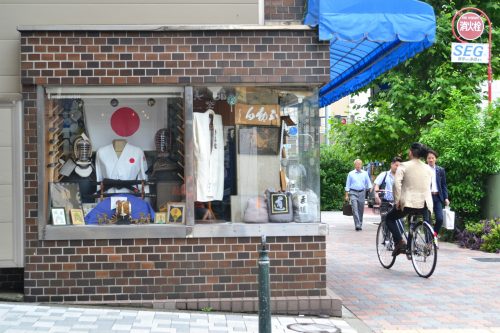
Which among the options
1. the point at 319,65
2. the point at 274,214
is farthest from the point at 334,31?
the point at 274,214

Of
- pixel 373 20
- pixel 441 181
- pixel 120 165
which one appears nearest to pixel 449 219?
pixel 441 181

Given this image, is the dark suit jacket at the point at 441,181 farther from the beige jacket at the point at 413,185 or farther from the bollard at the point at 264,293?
the bollard at the point at 264,293

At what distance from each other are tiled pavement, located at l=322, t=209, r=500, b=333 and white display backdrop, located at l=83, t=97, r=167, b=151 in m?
3.06

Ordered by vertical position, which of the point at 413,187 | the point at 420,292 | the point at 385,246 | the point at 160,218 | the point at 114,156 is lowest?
the point at 420,292

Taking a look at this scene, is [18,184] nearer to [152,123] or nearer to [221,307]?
[152,123]

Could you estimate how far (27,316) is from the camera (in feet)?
23.5

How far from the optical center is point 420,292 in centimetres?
927

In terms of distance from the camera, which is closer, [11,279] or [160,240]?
[160,240]

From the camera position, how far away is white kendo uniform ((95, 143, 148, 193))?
27.0 ft

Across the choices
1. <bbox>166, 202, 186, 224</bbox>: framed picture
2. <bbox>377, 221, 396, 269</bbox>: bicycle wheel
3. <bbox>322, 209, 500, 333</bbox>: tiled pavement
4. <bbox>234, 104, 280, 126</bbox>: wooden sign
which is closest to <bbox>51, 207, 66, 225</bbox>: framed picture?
<bbox>166, 202, 186, 224</bbox>: framed picture

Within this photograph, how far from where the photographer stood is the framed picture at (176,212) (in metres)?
7.97

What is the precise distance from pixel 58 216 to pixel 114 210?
24.1 inches

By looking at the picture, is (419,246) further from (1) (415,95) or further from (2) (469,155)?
(1) (415,95)

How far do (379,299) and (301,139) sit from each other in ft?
7.30
